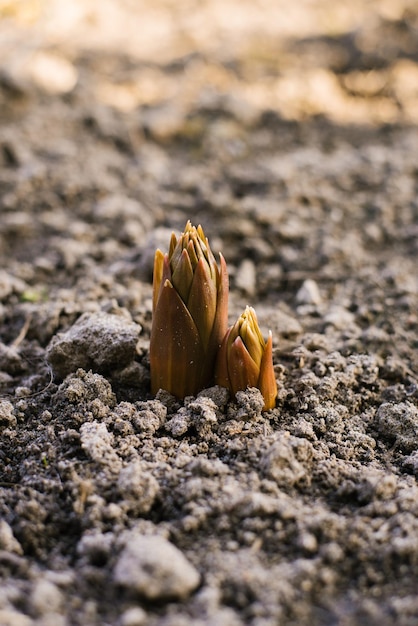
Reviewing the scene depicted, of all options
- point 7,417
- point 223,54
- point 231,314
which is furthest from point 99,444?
point 223,54

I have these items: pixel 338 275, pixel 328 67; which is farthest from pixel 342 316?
pixel 328 67

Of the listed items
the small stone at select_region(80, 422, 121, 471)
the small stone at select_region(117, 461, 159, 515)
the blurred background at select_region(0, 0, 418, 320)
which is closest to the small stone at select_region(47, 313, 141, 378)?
the small stone at select_region(80, 422, 121, 471)

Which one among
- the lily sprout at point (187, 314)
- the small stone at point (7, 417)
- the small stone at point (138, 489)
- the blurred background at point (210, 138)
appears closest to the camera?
the small stone at point (138, 489)

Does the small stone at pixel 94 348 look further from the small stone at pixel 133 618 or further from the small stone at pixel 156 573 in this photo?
the small stone at pixel 133 618

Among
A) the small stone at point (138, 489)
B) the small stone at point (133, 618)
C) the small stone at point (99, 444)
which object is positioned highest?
the small stone at point (99, 444)

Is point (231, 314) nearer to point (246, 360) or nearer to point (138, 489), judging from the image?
point (246, 360)

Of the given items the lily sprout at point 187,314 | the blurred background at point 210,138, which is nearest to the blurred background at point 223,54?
the blurred background at point 210,138
